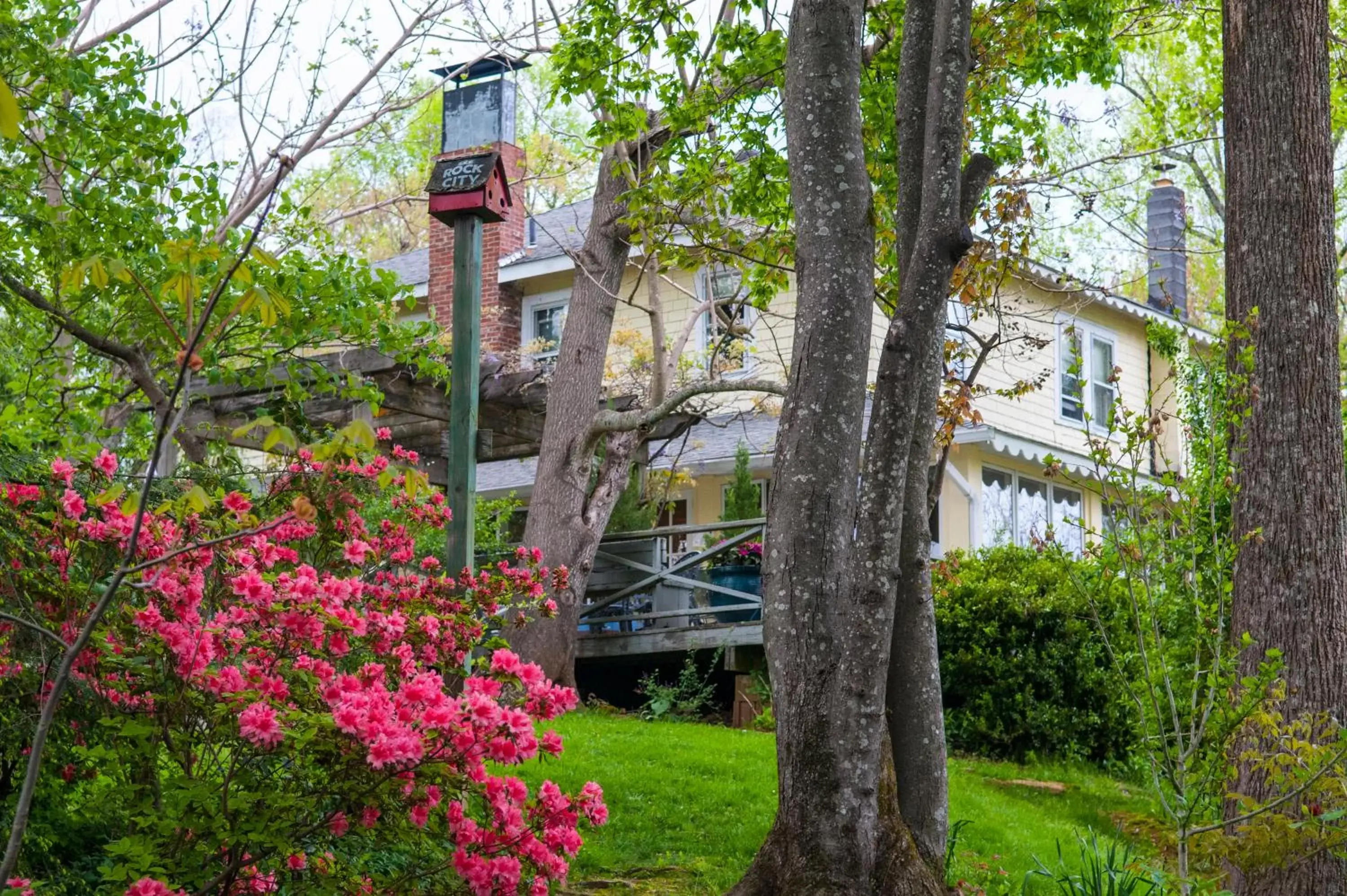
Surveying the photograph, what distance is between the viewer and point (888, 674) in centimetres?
595

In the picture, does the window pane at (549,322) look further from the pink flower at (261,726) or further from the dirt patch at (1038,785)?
the pink flower at (261,726)

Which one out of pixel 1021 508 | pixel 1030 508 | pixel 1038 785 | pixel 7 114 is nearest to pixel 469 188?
pixel 7 114

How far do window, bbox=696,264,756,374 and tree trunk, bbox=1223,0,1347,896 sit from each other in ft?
12.1

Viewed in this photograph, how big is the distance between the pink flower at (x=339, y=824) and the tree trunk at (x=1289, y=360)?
4289mm

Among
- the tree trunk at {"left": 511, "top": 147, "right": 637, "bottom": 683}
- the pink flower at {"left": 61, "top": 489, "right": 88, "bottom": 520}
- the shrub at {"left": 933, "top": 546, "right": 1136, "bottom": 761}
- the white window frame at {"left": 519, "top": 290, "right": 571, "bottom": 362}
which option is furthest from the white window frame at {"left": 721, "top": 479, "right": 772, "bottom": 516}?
the pink flower at {"left": 61, "top": 489, "right": 88, "bottom": 520}

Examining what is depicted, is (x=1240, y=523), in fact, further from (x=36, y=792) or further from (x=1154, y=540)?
(x=36, y=792)

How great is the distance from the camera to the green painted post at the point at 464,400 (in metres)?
6.60

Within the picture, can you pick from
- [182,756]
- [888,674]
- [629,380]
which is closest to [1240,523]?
[888,674]

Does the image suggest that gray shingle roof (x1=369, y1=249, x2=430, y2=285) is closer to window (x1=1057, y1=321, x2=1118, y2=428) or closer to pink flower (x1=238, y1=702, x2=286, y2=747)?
window (x1=1057, y1=321, x2=1118, y2=428)

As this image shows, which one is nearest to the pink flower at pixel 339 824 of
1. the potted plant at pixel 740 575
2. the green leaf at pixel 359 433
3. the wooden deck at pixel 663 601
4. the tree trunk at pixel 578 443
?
the green leaf at pixel 359 433

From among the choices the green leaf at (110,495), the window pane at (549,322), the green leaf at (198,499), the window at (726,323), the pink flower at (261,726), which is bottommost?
the pink flower at (261,726)

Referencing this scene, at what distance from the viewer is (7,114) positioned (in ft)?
5.45

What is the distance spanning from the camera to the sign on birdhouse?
22.4 ft

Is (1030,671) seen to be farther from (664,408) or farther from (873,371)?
(873,371)
